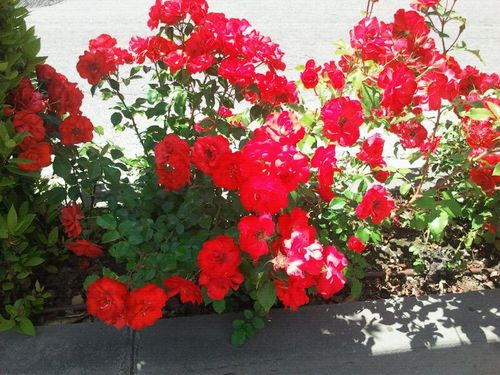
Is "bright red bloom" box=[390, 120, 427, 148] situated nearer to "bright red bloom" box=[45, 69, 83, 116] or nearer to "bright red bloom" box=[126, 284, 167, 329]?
"bright red bloom" box=[126, 284, 167, 329]

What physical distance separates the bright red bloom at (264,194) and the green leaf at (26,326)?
93 cm

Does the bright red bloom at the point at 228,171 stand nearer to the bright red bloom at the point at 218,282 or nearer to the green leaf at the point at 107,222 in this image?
the bright red bloom at the point at 218,282

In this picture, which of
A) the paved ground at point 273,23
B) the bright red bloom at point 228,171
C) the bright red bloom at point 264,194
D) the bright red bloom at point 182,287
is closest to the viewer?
the bright red bloom at point 264,194

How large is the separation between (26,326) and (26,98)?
785mm

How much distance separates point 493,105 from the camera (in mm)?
1653

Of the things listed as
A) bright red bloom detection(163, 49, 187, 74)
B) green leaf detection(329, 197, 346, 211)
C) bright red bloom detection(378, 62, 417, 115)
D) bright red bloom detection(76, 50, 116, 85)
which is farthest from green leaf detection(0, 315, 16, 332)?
bright red bloom detection(378, 62, 417, 115)

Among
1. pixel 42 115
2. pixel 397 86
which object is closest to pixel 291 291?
pixel 397 86

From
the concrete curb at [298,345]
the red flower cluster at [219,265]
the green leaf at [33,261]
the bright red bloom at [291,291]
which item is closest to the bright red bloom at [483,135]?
the concrete curb at [298,345]

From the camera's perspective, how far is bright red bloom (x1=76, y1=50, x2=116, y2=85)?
1814 millimetres

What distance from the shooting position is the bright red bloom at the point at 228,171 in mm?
1506

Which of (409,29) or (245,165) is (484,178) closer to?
(409,29)

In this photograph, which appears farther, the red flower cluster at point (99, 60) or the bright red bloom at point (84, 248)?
the bright red bloom at point (84, 248)

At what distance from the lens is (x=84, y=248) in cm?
201

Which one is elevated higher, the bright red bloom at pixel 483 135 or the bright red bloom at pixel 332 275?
the bright red bloom at pixel 483 135
